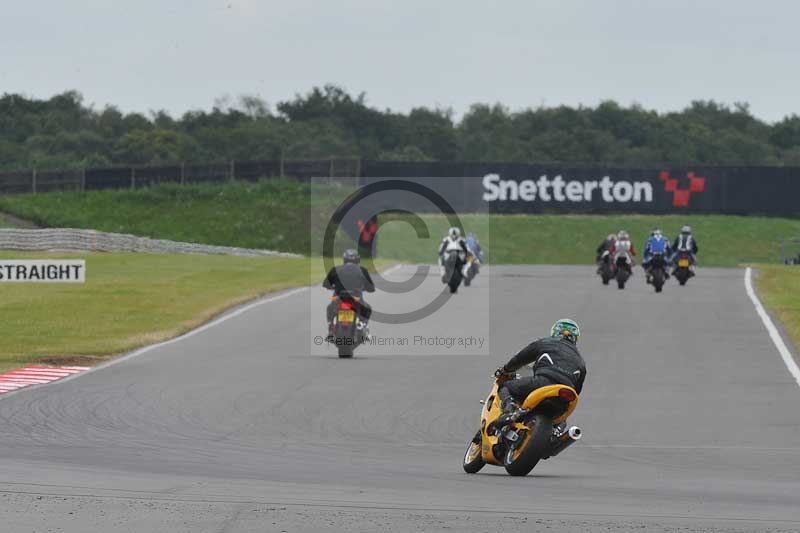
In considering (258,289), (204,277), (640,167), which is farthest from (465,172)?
(258,289)

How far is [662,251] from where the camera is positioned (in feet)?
127

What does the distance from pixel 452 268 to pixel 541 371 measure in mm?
24343

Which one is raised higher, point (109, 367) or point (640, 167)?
point (640, 167)

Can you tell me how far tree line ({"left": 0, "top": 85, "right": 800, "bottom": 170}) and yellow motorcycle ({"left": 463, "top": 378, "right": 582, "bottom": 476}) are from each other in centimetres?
9023

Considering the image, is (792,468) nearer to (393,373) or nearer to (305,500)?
(305,500)

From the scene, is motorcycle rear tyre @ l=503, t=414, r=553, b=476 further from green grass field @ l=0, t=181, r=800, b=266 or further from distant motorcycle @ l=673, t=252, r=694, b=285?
green grass field @ l=0, t=181, r=800, b=266

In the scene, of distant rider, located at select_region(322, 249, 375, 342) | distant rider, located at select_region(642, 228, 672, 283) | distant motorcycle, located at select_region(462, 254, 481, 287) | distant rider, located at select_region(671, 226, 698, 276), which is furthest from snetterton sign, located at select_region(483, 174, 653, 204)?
distant rider, located at select_region(322, 249, 375, 342)

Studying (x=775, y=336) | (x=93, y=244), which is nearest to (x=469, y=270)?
(x=775, y=336)

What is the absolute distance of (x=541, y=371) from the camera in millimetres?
12547

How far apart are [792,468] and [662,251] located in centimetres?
2552

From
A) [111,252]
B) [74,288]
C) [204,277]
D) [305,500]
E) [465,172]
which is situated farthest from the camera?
[465,172]

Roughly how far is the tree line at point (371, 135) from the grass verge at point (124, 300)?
54.3m

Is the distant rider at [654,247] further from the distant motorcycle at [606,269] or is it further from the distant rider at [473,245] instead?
the distant rider at [473,245]

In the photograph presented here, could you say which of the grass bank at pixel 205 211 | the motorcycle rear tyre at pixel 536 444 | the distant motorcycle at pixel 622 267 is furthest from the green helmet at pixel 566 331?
the grass bank at pixel 205 211
